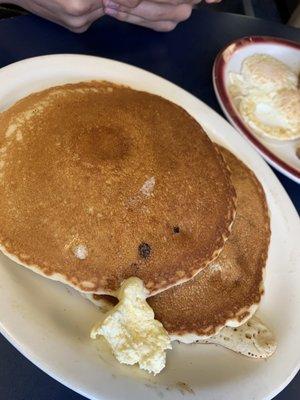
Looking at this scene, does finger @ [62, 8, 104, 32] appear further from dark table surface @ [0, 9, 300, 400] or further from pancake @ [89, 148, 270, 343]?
pancake @ [89, 148, 270, 343]

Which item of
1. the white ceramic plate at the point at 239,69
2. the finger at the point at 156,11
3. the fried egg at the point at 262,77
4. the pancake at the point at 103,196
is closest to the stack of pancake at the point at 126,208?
the pancake at the point at 103,196

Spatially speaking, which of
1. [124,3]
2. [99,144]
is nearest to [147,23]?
[124,3]

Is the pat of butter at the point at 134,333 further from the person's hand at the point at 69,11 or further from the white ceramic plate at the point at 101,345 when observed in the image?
the person's hand at the point at 69,11

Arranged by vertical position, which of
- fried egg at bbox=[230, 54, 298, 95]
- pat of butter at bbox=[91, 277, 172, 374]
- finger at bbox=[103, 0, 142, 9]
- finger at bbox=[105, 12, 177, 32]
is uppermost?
finger at bbox=[103, 0, 142, 9]

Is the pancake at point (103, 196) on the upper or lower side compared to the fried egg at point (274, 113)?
upper

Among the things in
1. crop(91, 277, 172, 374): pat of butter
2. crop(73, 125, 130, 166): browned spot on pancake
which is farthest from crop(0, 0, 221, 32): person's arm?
crop(91, 277, 172, 374): pat of butter

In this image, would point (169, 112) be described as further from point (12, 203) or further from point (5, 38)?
point (5, 38)
